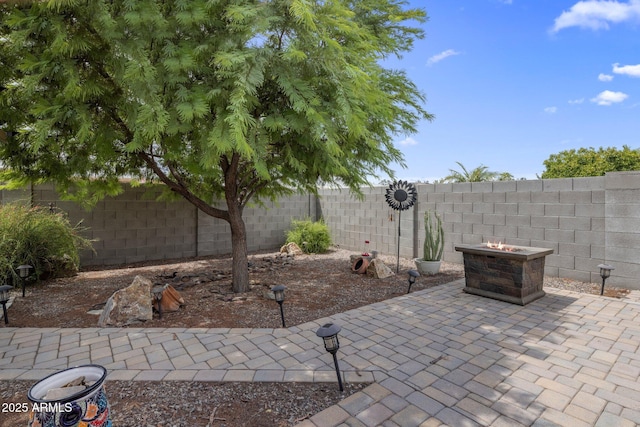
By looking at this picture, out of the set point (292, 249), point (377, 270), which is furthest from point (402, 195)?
point (292, 249)

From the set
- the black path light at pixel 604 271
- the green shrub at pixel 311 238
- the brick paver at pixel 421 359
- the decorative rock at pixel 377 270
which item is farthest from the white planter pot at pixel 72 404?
the green shrub at pixel 311 238

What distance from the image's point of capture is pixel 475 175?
12586 mm

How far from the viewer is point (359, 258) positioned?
6.62 meters

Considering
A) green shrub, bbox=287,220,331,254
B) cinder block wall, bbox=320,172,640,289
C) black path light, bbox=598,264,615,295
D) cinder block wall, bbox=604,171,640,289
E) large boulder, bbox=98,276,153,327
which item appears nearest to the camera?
large boulder, bbox=98,276,153,327

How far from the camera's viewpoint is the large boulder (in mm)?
3768

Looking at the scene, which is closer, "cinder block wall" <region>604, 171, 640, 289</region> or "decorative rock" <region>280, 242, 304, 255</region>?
"cinder block wall" <region>604, 171, 640, 289</region>

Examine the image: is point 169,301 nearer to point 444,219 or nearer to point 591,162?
point 444,219

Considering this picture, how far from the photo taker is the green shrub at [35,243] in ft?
16.7

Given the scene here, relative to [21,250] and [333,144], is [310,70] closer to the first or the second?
[333,144]

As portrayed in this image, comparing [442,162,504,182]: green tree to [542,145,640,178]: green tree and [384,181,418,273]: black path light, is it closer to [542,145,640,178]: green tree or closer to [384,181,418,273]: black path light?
[384,181,418,273]: black path light

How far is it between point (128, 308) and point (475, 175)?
12.6 m

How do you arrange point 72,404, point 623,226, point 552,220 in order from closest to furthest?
1. point 72,404
2. point 623,226
3. point 552,220

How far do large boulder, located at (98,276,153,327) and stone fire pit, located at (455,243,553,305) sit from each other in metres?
4.64

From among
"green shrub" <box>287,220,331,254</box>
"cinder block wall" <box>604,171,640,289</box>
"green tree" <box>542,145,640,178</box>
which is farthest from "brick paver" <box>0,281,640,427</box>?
"green tree" <box>542,145,640,178</box>
